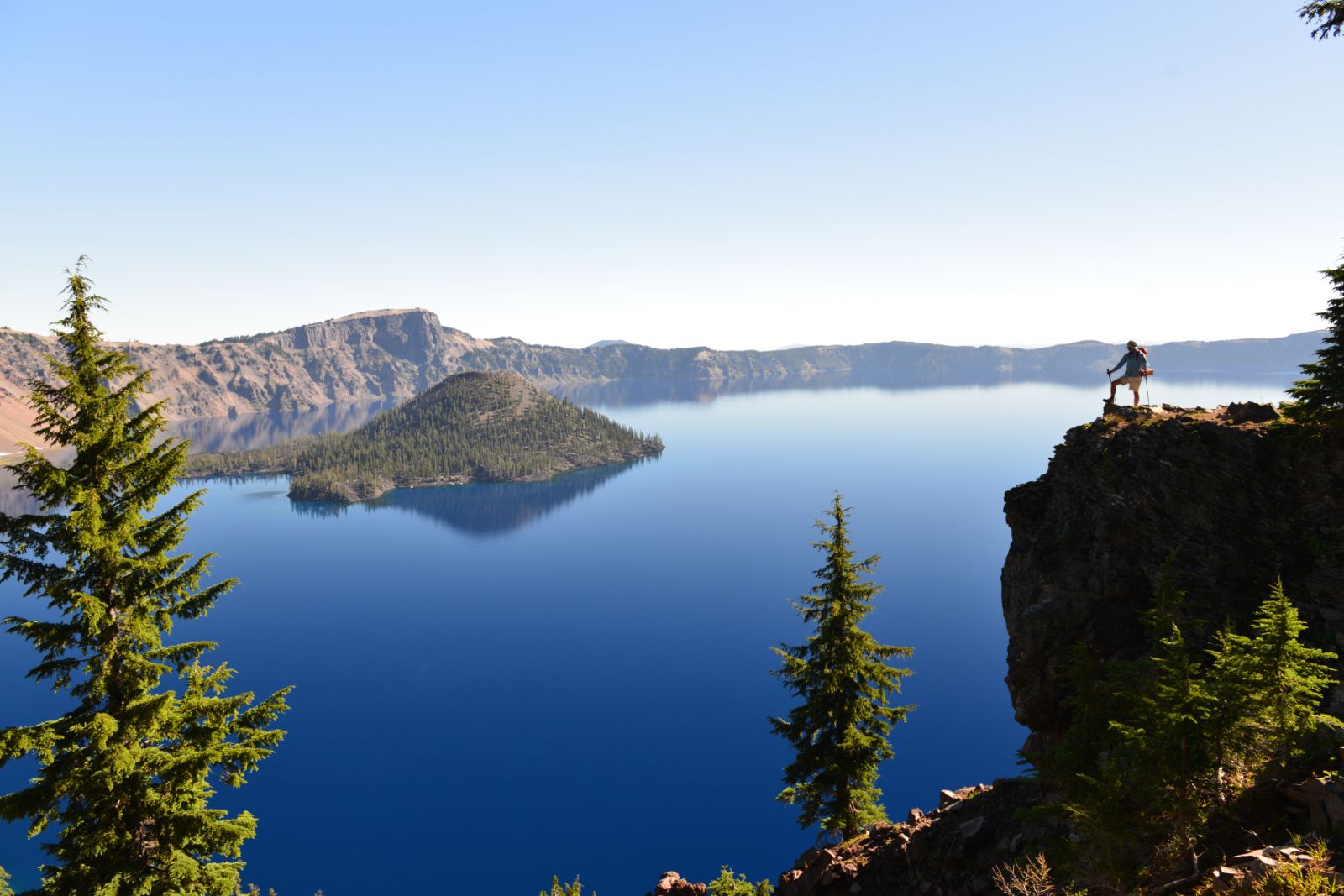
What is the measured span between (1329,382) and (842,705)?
65.5 feet

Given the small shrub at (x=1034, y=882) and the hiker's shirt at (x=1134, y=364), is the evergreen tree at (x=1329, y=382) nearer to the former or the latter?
the hiker's shirt at (x=1134, y=364)

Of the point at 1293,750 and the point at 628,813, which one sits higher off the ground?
the point at 1293,750

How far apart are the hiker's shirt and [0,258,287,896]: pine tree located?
104ft

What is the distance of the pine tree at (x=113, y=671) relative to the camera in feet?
44.4

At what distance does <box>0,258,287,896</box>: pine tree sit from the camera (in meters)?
13.5

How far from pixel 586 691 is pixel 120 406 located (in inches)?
3183

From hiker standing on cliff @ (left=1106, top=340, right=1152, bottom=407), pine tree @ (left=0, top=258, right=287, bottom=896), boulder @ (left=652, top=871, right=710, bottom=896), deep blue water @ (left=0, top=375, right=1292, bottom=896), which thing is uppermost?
hiker standing on cliff @ (left=1106, top=340, right=1152, bottom=407)

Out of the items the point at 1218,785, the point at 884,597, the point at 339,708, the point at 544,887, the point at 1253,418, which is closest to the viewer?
the point at 1218,785

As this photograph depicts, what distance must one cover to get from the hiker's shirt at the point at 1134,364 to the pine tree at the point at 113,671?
31723 millimetres

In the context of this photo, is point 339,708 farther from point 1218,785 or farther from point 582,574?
point 1218,785

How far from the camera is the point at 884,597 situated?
10750 cm

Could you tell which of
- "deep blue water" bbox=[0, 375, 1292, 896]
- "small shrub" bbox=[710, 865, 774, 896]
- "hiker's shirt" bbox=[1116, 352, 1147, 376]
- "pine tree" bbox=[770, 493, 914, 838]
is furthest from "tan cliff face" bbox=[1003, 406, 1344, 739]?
"deep blue water" bbox=[0, 375, 1292, 896]

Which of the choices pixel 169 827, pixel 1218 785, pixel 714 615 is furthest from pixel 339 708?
pixel 1218 785

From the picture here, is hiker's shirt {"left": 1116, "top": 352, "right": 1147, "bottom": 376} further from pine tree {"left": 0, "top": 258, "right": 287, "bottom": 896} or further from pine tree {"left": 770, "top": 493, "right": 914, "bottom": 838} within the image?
pine tree {"left": 0, "top": 258, "right": 287, "bottom": 896}
